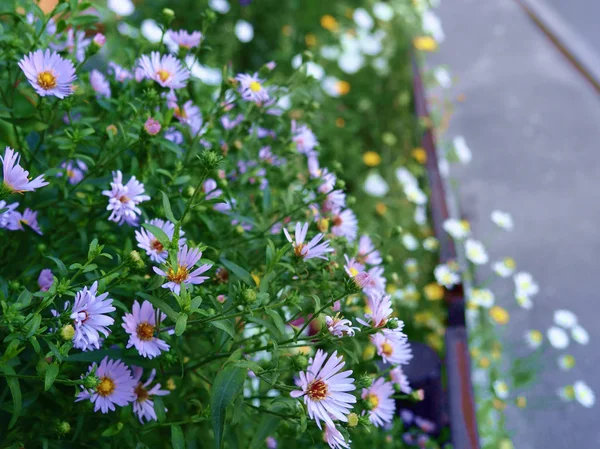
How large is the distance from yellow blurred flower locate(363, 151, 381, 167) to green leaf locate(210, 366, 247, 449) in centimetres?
187

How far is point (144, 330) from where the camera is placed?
2.78 ft

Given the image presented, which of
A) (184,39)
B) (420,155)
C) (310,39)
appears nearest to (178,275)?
(184,39)

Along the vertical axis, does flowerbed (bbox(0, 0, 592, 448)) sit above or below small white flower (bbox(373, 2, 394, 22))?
below

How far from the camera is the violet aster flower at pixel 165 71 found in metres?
0.97

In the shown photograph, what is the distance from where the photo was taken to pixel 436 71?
317 centimetres

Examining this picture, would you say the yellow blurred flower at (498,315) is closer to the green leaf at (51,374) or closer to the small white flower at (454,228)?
the small white flower at (454,228)

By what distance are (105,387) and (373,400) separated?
0.37 m

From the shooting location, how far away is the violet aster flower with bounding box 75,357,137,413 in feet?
2.75

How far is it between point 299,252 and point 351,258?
12 centimetres

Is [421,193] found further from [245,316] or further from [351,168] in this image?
[245,316]

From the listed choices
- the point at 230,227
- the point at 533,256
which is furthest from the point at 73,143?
the point at 533,256

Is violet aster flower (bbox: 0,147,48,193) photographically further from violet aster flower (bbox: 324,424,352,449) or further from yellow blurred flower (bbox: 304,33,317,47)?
→ yellow blurred flower (bbox: 304,33,317,47)

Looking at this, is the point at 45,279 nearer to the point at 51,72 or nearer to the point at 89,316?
the point at 89,316

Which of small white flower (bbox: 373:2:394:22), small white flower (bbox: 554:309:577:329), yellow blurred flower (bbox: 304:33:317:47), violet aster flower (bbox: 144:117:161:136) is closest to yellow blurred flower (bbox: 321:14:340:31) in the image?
yellow blurred flower (bbox: 304:33:317:47)
